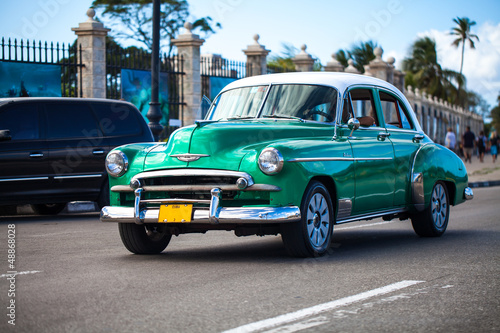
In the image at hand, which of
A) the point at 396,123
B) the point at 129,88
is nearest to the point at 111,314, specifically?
the point at 396,123

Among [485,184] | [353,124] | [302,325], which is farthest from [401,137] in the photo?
[485,184]

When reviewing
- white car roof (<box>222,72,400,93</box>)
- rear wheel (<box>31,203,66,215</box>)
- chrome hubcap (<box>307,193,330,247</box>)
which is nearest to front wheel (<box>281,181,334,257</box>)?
chrome hubcap (<box>307,193,330,247</box>)

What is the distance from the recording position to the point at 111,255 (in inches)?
314

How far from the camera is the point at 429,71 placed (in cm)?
8456

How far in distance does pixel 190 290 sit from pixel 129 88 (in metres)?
16.4

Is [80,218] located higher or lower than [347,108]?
lower

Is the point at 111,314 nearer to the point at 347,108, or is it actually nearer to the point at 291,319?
the point at 291,319

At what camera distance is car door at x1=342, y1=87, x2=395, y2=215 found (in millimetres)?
8320

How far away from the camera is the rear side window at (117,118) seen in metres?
13.2

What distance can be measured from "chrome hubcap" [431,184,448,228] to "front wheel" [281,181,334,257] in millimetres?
2456

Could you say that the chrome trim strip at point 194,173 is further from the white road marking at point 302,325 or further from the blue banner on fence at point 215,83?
the blue banner on fence at point 215,83

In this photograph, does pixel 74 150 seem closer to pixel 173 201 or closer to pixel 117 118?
pixel 117 118

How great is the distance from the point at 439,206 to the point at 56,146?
19.4 ft

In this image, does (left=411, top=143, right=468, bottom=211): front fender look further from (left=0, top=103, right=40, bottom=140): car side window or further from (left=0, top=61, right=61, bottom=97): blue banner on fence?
(left=0, top=61, right=61, bottom=97): blue banner on fence
